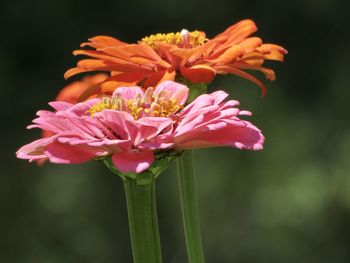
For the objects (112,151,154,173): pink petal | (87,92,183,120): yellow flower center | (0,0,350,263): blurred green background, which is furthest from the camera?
(0,0,350,263): blurred green background

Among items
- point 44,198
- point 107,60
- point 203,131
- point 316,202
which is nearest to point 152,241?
point 203,131

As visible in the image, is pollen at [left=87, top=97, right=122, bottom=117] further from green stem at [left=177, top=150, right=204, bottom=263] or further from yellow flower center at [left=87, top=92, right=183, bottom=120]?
green stem at [left=177, top=150, right=204, bottom=263]

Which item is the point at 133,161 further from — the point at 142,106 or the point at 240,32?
the point at 240,32

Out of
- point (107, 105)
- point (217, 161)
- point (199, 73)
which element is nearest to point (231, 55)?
point (199, 73)

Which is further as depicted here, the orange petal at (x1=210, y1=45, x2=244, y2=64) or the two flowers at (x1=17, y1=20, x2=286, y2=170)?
the orange petal at (x1=210, y1=45, x2=244, y2=64)

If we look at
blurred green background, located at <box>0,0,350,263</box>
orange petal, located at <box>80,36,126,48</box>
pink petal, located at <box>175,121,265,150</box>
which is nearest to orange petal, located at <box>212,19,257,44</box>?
orange petal, located at <box>80,36,126,48</box>

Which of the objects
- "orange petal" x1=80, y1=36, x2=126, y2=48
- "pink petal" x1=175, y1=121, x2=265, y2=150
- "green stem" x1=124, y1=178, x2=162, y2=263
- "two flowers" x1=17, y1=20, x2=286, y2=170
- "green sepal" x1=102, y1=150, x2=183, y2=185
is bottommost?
"green stem" x1=124, y1=178, x2=162, y2=263

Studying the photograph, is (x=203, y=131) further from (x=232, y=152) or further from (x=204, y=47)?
(x=232, y=152)
